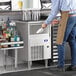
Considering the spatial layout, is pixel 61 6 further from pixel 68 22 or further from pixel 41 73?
pixel 41 73

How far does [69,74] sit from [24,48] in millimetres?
887

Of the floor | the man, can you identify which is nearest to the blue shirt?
the man

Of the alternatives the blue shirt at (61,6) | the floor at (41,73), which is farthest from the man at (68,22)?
the floor at (41,73)

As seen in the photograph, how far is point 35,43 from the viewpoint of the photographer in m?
4.41

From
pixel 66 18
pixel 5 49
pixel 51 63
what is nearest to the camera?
pixel 66 18

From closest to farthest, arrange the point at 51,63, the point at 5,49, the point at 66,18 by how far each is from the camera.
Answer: the point at 66,18 → the point at 5,49 → the point at 51,63

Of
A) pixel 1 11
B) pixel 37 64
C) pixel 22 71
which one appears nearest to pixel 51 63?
pixel 37 64

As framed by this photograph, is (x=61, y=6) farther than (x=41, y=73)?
No

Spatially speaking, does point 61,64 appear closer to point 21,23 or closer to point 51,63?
point 51,63

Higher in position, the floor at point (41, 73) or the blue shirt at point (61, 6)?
the blue shirt at point (61, 6)

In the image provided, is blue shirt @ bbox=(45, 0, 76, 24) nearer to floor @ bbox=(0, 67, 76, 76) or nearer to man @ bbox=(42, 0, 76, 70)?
man @ bbox=(42, 0, 76, 70)

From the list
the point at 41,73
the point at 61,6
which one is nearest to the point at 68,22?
the point at 61,6

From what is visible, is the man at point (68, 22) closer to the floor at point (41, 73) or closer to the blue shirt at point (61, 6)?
the blue shirt at point (61, 6)

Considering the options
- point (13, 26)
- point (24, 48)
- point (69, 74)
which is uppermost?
point (13, 26)
